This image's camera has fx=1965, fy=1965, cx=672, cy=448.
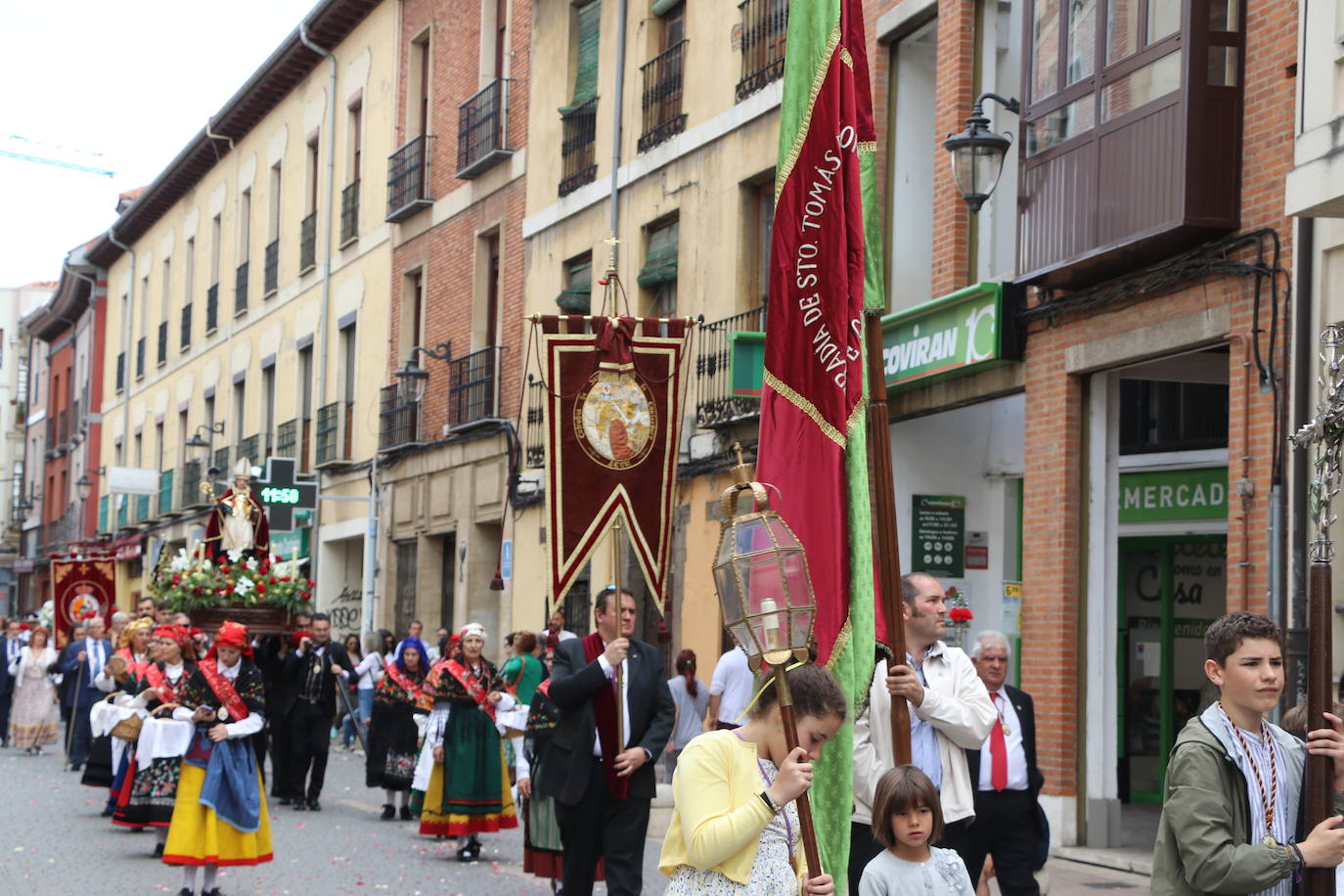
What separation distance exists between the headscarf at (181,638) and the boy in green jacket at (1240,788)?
33.3 ft

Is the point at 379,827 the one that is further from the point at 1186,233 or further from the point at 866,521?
the point at 866,521

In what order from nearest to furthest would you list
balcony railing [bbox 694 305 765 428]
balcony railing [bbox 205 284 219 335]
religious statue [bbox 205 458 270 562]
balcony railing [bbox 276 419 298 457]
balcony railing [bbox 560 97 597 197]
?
balcony railing [bbox 694 305 765 428] < religious statue [bbox 205 458 270 562] < balcony railing [bbox 560 97 597 197] < balcony railing [bbox 276 419 298 457] < balcony railing [bbox 205 284 219 335]

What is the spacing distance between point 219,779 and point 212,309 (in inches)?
1188

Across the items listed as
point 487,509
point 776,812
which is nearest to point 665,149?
point 487,509

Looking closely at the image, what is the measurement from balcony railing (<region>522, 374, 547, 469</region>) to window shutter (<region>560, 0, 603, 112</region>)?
3551 mm

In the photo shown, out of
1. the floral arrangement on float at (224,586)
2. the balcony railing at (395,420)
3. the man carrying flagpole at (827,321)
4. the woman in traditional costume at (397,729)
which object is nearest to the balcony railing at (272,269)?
the balcony railing at (395,420)

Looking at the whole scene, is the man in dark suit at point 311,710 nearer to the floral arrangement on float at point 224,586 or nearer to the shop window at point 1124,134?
the floral arrangement on float at point 224,586

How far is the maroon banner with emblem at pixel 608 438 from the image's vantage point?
10398mm

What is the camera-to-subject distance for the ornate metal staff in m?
5.20

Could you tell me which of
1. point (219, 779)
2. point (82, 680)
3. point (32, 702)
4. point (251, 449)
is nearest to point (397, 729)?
point (219, 779)

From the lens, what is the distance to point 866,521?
23.8 feet

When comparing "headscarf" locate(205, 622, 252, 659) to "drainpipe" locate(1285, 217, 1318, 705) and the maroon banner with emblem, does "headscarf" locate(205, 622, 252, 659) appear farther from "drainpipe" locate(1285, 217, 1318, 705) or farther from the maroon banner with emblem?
"drainpipe" locate(1285, 217, 1318, 705)

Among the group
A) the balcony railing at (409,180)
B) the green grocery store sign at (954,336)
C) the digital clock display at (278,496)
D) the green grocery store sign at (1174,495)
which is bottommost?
the green grocery store sign at (1174,495)

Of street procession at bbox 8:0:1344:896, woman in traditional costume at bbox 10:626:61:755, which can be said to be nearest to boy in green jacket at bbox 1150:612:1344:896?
street procession at bbox 8:0:1344:896
